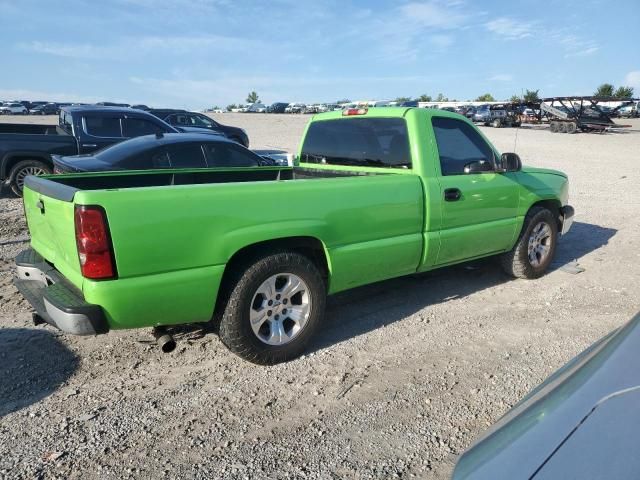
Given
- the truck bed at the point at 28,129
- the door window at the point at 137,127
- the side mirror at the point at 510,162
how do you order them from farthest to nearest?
the truck bed at the point at 28,129
the door window at the point at 137,127
the side mirror at the point at 510,162

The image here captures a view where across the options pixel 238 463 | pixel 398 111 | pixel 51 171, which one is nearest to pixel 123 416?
pixel 238 463

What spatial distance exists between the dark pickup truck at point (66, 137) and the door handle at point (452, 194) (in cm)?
745

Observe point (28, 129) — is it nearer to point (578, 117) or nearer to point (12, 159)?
point (12, 159)

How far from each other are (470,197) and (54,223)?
131 inches

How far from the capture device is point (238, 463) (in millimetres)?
2615

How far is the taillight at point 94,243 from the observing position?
2.76m

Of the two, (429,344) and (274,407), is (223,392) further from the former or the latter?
(429,344)

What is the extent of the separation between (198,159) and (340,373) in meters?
5.26

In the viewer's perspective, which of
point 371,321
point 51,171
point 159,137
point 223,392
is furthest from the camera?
point 51,171

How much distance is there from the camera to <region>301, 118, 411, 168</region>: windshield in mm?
4448

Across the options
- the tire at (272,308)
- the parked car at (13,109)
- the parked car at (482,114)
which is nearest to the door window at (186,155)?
the tire at (272,308)

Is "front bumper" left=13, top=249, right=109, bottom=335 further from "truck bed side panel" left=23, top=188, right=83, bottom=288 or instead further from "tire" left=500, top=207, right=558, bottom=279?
"tire" left=500, top=207, right=558, bottom=279

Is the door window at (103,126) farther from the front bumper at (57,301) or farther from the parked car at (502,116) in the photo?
the parked car at (502,116)

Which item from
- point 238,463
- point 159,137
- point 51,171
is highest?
point 159,137
